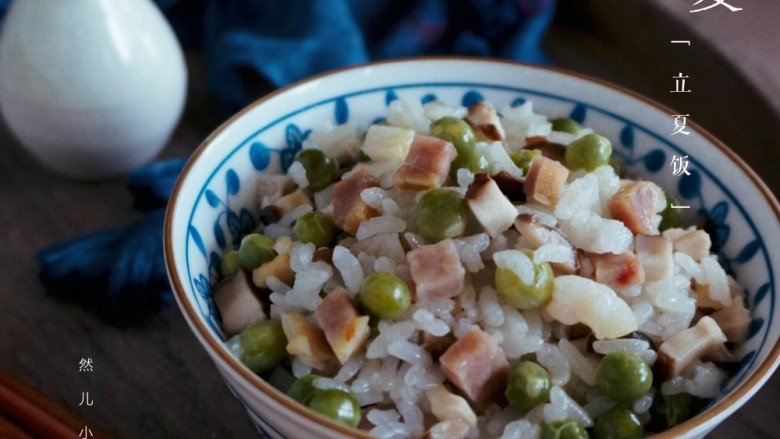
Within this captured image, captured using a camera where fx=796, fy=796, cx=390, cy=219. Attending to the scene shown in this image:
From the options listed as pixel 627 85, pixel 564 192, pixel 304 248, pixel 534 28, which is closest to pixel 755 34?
pixel 627 85

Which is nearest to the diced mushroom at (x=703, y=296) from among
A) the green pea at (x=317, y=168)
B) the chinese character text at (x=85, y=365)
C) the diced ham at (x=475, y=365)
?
the diced ham at (x=475, y=365)

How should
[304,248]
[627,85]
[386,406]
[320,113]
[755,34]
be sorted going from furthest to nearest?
[627,85]
[755,34]
[320,113]
[304,248]
[386,406]

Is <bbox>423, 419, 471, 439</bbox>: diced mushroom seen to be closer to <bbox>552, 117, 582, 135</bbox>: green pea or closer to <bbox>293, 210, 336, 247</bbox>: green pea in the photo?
<bbox>293, 210, 336, 247</bbox>: green pea

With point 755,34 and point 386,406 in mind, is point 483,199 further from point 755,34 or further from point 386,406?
point 755,34

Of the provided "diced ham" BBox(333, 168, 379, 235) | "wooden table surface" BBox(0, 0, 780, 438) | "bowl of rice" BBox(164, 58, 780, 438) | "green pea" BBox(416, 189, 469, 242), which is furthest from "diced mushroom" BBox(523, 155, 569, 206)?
"wooden table surface" BBox(0, 0, 780, 438)

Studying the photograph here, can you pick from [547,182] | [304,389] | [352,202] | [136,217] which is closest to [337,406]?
[304,389]

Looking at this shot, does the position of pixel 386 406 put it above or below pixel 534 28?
below
